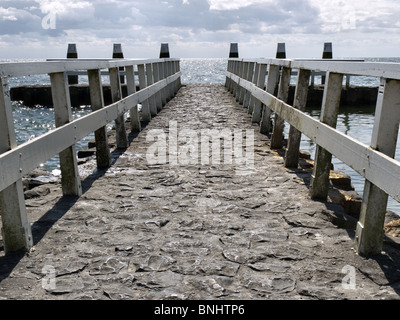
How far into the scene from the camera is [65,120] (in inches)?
170

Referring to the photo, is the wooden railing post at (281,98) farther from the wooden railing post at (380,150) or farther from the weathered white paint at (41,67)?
the wooden railing post at (380,150)

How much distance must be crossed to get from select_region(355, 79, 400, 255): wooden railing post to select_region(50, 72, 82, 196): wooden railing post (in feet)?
9.41

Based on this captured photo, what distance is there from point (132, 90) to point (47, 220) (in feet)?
14.6

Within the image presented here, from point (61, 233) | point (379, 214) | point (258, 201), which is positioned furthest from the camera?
point (258, 201)

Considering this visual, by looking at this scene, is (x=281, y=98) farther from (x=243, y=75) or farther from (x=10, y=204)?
(x=243, y=75)

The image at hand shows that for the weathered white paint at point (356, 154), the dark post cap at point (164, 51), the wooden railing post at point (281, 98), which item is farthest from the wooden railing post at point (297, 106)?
the dark post cap at point (164, 51)

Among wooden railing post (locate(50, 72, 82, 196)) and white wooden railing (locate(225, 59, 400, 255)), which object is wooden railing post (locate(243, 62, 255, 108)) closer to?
white wooden railing (locate(225, 59, 400, 255))

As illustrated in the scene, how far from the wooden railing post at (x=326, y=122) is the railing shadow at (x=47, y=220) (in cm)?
256

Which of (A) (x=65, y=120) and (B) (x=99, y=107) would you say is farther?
(B) (x=99, y=107)

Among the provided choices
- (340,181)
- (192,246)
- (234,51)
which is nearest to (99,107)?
(192,246)
